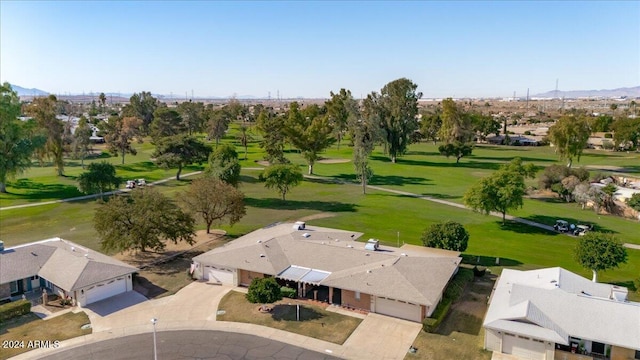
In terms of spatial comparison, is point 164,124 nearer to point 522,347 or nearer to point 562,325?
point 522,347

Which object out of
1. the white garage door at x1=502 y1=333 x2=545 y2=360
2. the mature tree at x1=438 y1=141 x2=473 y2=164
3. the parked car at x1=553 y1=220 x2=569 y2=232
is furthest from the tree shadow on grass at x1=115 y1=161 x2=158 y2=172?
the white garage door at x1=502 y1=333 x2=545 y2=360

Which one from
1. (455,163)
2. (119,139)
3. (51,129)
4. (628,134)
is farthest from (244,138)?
(628,134)

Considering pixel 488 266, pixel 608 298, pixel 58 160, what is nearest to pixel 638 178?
pixel 488 266

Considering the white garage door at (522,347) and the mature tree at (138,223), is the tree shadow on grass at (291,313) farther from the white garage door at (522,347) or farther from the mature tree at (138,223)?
the mature tree at (138,223)

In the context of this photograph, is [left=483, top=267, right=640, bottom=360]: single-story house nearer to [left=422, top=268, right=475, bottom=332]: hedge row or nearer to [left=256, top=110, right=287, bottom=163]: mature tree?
[left=422, top=268, right=475, bottom=332]: hedge row

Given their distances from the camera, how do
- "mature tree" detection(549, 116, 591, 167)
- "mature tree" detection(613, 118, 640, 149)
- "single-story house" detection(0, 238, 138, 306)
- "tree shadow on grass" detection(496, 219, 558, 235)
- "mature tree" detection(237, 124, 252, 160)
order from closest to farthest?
"single-story house" detection(0, 238, 138, 306), "tree shadow on grass" detection(496, 219, 558, 235), "mature tree" detection(549, 116, 591, 167), "mature tree" detection(237, 124, 252, 160), "mature tree" detection(613, 118, 640, 149)

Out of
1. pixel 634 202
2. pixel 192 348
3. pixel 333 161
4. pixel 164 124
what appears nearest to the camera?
pixel 192 348
